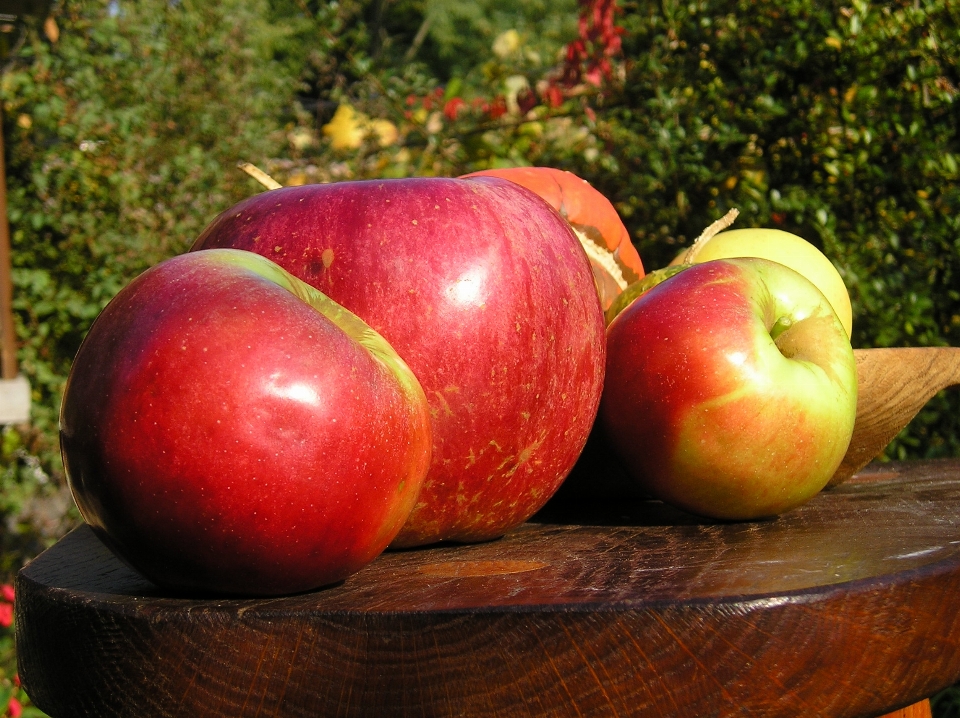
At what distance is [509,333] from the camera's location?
104 cm

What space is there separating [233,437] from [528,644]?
282 millimetres

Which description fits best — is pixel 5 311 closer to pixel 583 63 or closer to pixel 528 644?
pixel 583 63

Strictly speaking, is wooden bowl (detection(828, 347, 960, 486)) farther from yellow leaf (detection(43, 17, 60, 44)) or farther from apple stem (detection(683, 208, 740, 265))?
yellow leaf (detection(43, 17, 60, 44))

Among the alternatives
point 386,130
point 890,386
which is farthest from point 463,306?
point 386,130

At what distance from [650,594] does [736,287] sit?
50 centimetres

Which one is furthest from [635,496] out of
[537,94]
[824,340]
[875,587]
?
[537,94]

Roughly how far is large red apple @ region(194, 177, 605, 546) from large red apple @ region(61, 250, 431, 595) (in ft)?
0.52

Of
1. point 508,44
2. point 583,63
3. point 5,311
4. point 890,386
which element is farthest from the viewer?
point 508,44

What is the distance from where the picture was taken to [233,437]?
795mm

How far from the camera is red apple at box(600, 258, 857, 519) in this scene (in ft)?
3.62

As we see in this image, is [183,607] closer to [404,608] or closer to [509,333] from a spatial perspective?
[404,608]

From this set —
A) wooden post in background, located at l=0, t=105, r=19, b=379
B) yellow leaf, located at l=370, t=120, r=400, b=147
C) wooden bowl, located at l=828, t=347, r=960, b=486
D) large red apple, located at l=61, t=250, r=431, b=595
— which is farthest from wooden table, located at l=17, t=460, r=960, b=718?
yellow leaf, located at l=370, t=120, r=400, b=147

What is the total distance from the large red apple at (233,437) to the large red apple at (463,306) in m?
0.16

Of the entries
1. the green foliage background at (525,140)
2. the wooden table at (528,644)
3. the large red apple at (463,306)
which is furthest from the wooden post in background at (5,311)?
the wooden table at (528,644)
